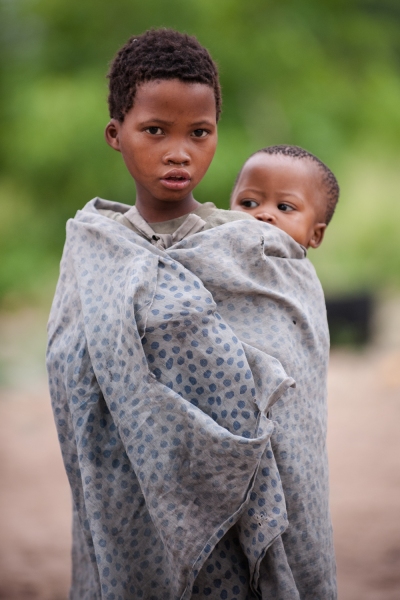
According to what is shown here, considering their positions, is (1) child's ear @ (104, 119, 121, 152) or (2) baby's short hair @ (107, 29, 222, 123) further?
(1) child's ear @ (104, 119, 121, 152)

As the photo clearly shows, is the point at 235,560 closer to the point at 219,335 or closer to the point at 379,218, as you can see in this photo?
the point at 219,335

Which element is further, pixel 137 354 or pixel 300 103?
pixel 300 103

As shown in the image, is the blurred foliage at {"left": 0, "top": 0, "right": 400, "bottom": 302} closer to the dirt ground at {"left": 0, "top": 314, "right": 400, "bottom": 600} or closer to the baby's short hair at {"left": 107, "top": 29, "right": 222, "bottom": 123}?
the dirt ground at {"left": 0, "top": 314, "right": 400, "bottom": 600}

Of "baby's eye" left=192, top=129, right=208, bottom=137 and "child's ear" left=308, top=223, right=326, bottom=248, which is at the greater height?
"baby's eye" left=192, top=129, right=208, bottom=137

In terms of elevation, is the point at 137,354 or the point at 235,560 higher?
the point at 137,354

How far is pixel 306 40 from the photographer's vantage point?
9.12 m

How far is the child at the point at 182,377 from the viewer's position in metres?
1.47

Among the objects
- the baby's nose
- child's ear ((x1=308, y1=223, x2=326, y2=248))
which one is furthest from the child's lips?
child's ear ((x1=308, y1=223, x2=326, y2=248))

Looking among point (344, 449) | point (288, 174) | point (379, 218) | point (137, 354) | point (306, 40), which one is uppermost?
point (306, 40)

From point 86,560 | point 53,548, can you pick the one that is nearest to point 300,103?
point 53,548

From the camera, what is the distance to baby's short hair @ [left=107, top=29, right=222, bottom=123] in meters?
1.52

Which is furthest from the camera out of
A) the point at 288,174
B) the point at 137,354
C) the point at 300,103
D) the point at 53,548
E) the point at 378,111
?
the point at 378,111

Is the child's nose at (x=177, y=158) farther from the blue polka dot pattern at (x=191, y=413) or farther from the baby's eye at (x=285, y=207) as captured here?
the baby's eye at (x=285, y=207)

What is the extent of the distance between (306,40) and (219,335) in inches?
333
